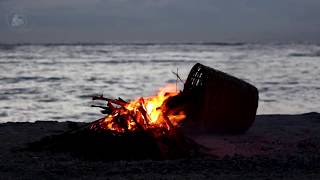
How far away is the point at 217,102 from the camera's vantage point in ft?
34.8

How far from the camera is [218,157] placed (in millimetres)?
8859

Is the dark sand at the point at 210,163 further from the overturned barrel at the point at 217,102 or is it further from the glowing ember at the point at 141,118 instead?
the glowing ember at the point at 141,118

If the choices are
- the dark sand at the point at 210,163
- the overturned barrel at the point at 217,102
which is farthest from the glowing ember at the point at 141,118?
the overturned barrel at the point at 217,102

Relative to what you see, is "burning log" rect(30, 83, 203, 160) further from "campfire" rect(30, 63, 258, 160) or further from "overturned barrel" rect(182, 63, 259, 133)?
"overturned barrel" rect(182, 63, 259, 133)

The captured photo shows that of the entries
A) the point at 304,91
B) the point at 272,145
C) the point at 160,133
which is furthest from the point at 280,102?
the point at 160,133

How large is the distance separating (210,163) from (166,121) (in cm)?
128

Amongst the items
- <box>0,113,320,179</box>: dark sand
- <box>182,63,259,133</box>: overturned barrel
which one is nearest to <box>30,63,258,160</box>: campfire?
<box>182,63,259,133</box>: overturned barrel

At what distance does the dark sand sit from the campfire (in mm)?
317

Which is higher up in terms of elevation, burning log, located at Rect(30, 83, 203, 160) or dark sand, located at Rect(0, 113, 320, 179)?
burning log, located at Rect(30, 83, 203, 160)

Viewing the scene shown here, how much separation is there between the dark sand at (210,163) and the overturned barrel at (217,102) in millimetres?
238

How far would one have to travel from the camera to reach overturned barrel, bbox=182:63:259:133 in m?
10.5

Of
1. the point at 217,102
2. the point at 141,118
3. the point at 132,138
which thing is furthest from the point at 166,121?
the point at 217,102

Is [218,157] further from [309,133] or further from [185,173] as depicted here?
[309,133]

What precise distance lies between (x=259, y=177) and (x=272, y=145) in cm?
264
